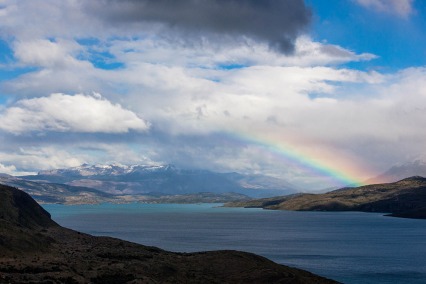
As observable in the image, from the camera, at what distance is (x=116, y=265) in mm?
108188

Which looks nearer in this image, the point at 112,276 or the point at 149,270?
the point at 112,276

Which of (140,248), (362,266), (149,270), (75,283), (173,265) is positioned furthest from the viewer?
(362,266)

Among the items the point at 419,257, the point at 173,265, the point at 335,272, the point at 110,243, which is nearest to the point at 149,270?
the point at 173,265

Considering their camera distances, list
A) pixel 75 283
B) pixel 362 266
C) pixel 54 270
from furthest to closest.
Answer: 1. pixel 362 266
2. pixel 54 270
3. pixel 75 283

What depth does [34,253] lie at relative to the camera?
112 meters

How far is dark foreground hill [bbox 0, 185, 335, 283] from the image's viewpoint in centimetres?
9381

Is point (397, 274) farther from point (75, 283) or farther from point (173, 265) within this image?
point (75, 283)

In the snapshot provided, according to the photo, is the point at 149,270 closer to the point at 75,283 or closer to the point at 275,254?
the point at 75,283

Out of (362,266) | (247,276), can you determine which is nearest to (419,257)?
(362,266)

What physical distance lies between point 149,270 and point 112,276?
42.0 feet

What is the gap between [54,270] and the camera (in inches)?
3740

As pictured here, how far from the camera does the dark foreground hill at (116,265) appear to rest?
308 feet

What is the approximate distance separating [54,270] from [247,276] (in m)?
44.0

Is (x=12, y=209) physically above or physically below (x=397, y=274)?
above
